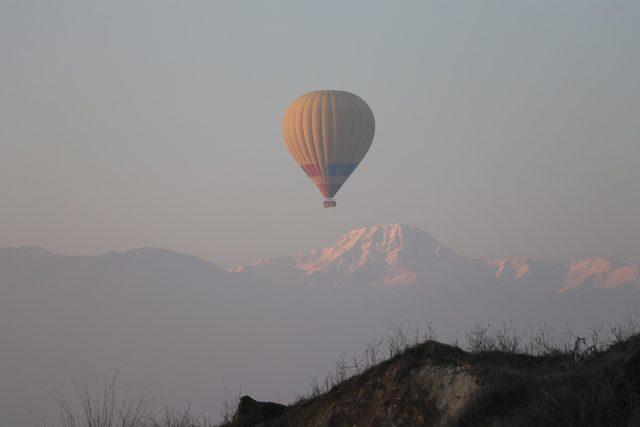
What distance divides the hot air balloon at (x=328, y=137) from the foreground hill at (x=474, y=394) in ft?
282

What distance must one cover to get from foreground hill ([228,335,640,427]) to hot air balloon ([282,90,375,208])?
282 feet

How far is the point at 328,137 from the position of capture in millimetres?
103375

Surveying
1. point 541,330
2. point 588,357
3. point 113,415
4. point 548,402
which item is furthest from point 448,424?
point 113,415

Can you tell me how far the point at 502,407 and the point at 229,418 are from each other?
770 cm

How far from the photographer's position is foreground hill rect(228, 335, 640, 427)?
11.1 m

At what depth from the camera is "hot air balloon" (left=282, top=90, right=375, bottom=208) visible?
103375 mm

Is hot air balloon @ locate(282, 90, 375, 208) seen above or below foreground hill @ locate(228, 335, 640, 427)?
above

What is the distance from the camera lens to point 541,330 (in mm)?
18438

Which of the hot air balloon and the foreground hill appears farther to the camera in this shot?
the hot air balloon

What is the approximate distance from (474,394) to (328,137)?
298 feet

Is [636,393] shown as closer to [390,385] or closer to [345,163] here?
[390,385]

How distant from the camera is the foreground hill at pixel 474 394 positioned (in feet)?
36.6

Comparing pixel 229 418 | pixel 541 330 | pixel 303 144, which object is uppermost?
pixel 303 144

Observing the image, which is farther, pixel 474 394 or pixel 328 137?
pixel 328 137
